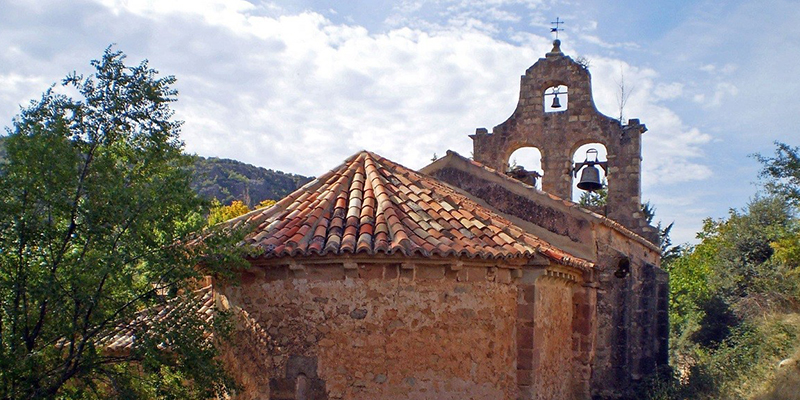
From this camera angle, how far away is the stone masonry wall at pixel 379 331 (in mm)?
7195

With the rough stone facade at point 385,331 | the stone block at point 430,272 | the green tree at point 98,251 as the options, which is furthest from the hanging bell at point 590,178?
the green tree at point 98,251

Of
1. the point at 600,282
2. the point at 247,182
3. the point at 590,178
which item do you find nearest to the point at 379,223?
the point at 600,282

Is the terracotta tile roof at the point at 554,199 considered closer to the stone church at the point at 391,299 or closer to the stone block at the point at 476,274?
the stone church at the point at 391,299

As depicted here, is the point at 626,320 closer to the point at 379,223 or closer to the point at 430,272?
the point at 430,272

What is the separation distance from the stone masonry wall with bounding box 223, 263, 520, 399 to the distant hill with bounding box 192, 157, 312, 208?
110ft

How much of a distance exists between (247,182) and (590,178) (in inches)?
1383

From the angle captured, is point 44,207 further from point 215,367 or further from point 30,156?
point 215,367

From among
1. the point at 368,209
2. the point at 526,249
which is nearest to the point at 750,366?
the point at 526,249

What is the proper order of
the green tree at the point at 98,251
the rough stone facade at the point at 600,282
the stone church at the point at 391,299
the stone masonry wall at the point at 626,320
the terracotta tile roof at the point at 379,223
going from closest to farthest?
the green tree at the point at 98,251
the terracotta tile roof at the point at 379,223
the stone church at the point at 391,299
the rough stone facade at the point at 600,282
the stone masonry wall at the point at 626,320

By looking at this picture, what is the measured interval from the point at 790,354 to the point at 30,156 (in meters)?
12.9

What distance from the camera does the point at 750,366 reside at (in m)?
13.3

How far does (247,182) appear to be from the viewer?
44.9 m

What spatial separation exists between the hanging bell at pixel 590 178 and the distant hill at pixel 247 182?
30065 mm

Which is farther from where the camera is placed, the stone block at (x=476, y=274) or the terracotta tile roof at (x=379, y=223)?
the stone block at (x=476, y=274)
